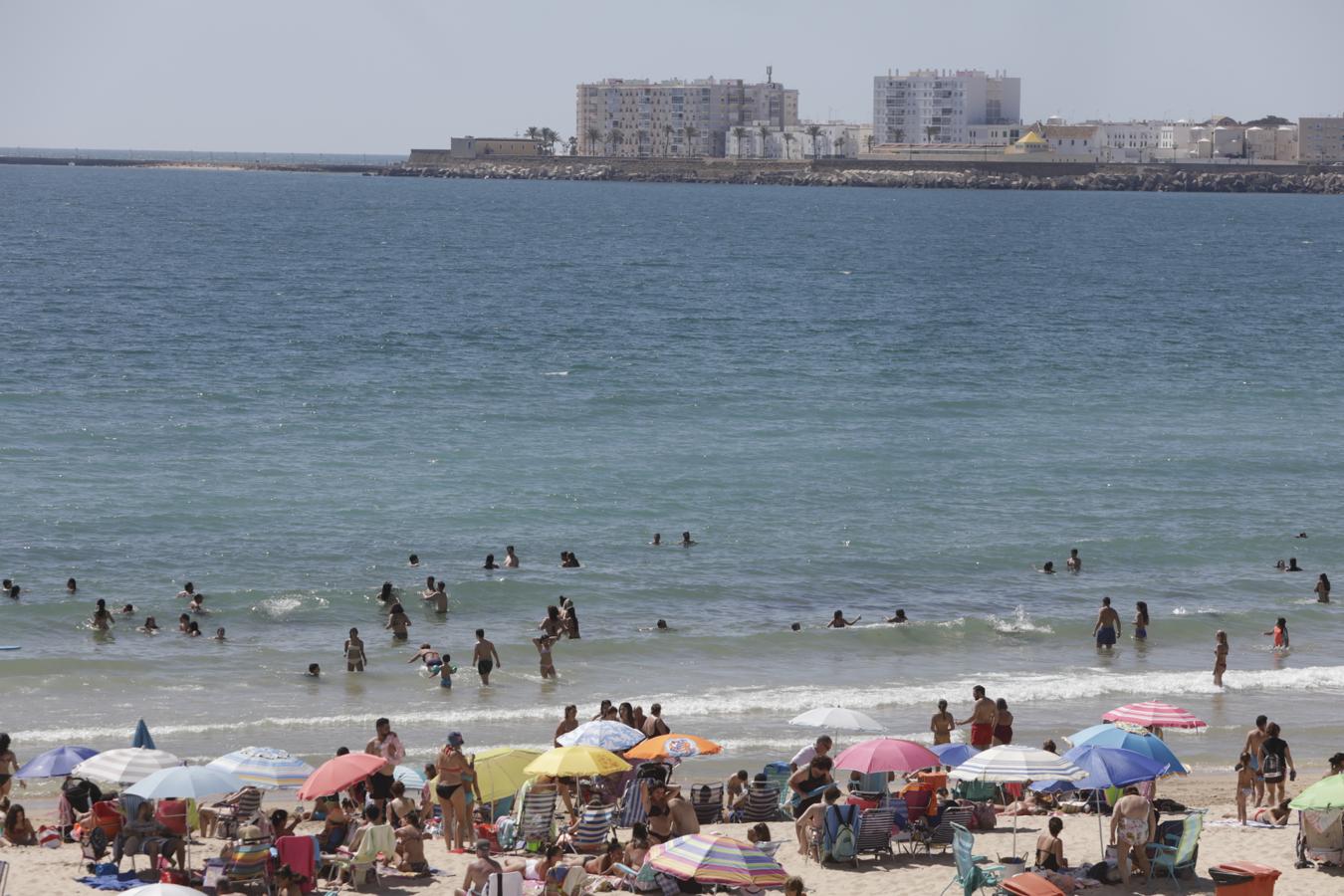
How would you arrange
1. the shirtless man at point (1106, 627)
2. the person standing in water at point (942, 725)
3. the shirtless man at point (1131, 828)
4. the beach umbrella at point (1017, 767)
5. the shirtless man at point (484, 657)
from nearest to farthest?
the shirtless man at point (1131, 828) → the beach umbrella at point (1017, 767) → the person standing in water at point (942, 725) → the shirtless man at point (484, 657) → the shirtless man at point (1106, 627)

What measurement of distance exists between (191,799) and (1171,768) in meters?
8.94

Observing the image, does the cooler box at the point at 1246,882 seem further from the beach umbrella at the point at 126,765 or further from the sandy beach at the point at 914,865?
the beach umbrella at the point at 126,765

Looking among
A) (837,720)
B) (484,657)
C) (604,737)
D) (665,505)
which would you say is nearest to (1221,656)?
(837,720)

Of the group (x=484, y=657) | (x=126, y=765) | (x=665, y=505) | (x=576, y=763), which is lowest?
(x=484, y=657)

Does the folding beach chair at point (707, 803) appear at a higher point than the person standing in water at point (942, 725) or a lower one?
lower

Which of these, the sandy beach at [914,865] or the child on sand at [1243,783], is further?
the child on sand at [1243,783]

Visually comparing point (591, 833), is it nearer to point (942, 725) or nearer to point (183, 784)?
point (183, 784)

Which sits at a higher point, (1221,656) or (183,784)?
(183,784)

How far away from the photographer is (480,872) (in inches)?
553

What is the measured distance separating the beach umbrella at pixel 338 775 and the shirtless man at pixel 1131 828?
6.76m

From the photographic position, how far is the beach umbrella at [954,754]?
16.9m

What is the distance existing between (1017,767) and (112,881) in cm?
800

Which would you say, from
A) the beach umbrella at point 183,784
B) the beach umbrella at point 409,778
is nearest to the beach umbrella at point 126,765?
the beach umbrella at point 183,784

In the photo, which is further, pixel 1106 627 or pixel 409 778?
pixel 1106 627
